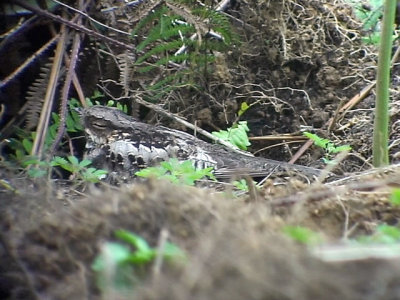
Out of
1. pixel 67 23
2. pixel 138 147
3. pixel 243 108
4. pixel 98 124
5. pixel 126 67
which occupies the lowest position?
pixel 138 147

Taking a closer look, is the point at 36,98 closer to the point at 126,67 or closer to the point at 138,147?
the point at 126,67

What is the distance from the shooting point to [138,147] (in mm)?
4266

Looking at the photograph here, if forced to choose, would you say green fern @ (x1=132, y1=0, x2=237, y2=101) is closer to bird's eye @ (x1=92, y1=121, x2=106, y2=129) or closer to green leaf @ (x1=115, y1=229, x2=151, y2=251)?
bird's eye @ (x1=92, y1=121, x2=106, y2=129)

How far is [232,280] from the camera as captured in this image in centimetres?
104

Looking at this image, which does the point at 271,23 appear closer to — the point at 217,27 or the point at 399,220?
the point at 217,27

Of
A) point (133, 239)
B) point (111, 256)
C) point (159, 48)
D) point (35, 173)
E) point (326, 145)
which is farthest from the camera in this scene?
point (326, 145)

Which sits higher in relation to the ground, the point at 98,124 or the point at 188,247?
the point at 188,247

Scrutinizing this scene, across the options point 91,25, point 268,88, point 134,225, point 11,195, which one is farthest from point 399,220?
point 268,88

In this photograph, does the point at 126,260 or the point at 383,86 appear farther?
the point at 383,86

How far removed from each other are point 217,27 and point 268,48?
102 cm

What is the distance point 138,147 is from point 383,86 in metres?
1.86

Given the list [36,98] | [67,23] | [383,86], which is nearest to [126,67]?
[67,23]

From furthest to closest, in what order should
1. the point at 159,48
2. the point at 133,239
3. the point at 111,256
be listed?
the point at 159,48, the point at 133,239, the point at 111,256

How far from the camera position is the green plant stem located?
9.51ft
